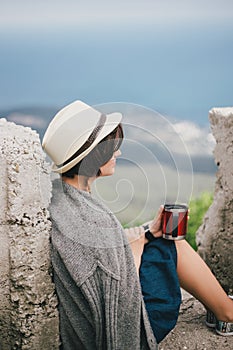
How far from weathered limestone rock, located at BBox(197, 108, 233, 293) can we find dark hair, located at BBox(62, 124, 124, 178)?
898mm

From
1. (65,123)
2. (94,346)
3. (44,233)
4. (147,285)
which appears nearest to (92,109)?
(65,123)

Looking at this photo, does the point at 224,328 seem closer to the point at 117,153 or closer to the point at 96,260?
the point at 96,260

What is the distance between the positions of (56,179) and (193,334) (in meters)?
1.08

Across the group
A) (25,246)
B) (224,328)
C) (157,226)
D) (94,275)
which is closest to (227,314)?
(224,328)

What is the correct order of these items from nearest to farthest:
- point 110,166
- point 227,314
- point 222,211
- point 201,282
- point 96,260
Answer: point 96,260
point 110,166
point 201,282
point 227,314
point 222,211

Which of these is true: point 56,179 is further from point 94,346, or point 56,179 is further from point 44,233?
point 94,346

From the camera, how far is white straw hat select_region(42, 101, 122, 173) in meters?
2.83

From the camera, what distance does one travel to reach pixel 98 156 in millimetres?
2891

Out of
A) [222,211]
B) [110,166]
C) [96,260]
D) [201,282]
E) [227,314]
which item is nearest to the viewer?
[96,260]

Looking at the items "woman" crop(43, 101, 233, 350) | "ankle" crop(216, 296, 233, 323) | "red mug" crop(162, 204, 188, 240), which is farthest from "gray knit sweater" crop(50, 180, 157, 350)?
"ankle" crop(216, 296, 233, 323)

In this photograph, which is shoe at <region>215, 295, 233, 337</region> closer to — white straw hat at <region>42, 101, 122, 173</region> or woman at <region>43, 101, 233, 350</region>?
woman at <region>43, 101, 233, 350</region>

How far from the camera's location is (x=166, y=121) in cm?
300

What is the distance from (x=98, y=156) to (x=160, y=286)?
2.03 ft

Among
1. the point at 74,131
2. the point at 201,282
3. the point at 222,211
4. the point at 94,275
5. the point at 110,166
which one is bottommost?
the point at 201,282
